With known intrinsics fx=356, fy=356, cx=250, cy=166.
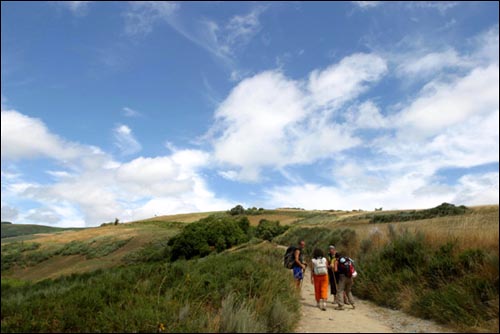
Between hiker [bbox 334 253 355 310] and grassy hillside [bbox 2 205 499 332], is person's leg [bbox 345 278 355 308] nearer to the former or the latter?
hiker [bbox 334 253 355 310]

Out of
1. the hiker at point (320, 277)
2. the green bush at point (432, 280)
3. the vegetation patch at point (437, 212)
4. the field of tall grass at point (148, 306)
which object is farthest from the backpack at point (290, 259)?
the vegetation patch at point (437, 212)

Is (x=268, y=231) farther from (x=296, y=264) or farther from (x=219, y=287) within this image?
(x=219, y=287)

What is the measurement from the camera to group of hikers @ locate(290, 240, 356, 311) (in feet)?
35.1

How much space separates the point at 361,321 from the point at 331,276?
3.33m

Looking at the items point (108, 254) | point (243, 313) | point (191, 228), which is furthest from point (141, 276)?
point (191, 228)

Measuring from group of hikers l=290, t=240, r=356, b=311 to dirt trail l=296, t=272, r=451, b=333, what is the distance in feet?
1.04

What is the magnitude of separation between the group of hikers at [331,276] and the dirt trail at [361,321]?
317mm

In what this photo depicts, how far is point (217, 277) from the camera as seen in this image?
10.4 metres

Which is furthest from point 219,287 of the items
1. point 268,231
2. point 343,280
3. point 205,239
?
point 268,231

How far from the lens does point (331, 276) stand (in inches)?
476

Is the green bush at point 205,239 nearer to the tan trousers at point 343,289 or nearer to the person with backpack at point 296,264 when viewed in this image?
the person with backpack at point 296,264

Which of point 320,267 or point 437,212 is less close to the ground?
point 437,212

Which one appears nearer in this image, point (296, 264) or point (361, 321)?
point (361, 321)

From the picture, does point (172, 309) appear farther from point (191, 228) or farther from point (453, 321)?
point (191, 228)
